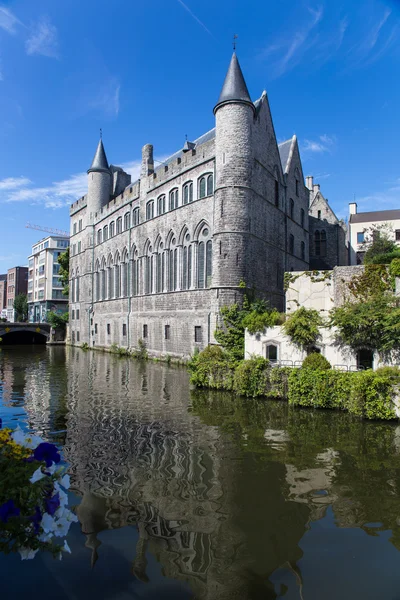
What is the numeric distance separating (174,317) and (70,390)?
39.3 feet

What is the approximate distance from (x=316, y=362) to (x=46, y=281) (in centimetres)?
6942

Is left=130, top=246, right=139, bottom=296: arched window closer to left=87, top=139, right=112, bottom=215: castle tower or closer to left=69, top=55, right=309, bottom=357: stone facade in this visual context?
left=69, top=55, right=309, bottom=357: stone facade

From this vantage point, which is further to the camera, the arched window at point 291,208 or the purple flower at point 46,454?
the arched window at point 291,208

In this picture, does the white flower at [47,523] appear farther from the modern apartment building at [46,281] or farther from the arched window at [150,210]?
the modern apartment building at [46,281]

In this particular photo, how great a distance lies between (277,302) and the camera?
29641mm

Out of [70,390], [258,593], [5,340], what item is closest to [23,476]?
[258,593]

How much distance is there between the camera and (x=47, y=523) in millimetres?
3252

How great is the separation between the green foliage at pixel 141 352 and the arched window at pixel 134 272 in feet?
15.5

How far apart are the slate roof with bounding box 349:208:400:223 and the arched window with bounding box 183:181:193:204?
23.5m

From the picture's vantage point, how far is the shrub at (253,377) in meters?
17.1

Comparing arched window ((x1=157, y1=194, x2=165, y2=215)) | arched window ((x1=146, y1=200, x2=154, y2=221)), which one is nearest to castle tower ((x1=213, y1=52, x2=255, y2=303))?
arched window ((x1=157, y1=194, x2=165, y2=215))

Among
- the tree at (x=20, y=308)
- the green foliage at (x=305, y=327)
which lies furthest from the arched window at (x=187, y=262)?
the tree at (x=20, y=308)

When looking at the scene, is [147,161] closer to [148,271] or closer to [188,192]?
[188,192]

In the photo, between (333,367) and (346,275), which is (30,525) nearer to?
(333,367)
